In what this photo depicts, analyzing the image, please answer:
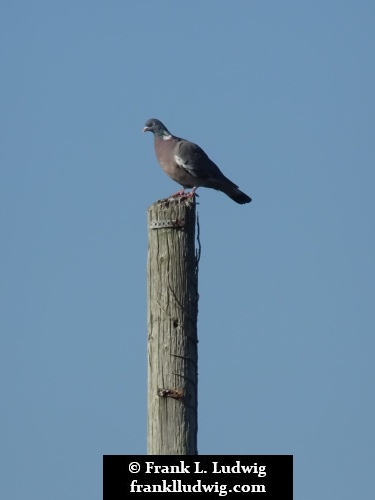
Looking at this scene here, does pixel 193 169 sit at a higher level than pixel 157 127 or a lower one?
lower

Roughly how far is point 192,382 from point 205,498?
62 cm

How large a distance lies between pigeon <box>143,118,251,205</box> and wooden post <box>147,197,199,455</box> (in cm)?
505

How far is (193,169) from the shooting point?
1241 centimetres

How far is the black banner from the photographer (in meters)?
6.90

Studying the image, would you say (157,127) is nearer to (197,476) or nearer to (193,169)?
(193,169)

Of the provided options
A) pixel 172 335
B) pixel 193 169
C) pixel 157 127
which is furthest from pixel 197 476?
pixel 157 127

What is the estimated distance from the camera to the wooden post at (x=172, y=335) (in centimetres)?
704

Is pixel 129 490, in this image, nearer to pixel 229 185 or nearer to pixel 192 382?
pixel 192 382

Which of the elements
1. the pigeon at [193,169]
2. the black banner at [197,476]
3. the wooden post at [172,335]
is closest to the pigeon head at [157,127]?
the pigeon at [193,169]

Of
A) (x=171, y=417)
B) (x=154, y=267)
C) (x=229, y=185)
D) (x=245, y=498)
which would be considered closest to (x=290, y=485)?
(x=245, y=498)

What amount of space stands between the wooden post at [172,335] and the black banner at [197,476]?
0.10 metres

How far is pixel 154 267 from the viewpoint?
23.7 feet

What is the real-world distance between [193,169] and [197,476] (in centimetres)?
584

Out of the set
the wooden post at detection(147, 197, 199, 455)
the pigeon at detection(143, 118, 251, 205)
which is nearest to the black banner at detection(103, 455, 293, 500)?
the wooden post at detection(147, 197, 199, 455)
